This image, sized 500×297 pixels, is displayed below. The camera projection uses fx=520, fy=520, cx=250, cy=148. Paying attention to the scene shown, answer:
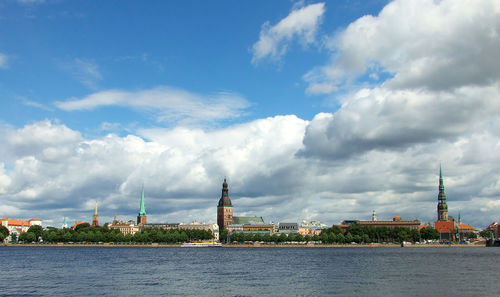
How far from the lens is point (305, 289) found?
42281mm

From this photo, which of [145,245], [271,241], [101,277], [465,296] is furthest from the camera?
[271,241]

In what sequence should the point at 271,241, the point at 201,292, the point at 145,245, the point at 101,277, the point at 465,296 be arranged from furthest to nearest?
1. the point at 271,241
2. the point at 145,245
3. the point at 101,277
4. the point at 201,292
5. the point at 465,296

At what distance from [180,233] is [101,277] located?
5572 inches

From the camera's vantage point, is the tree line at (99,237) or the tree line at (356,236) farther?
the tree line at (356,236)

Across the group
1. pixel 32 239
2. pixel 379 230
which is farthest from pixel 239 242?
pixel 32 239

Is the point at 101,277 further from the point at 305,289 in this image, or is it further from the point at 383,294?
the point at 383,294

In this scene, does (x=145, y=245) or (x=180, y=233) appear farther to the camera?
(x=180, y=233)

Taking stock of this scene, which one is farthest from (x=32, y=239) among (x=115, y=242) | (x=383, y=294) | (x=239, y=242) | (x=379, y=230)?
(x=383, y=294)

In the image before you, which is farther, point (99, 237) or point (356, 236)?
point (356, 236)

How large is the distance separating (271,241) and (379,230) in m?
40.9

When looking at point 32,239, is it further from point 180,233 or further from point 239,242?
point 239,242

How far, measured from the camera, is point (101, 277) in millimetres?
52219

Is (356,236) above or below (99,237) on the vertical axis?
below

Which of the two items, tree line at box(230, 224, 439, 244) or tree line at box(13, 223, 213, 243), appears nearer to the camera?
tree line at box(13, 223, 213, 243)
